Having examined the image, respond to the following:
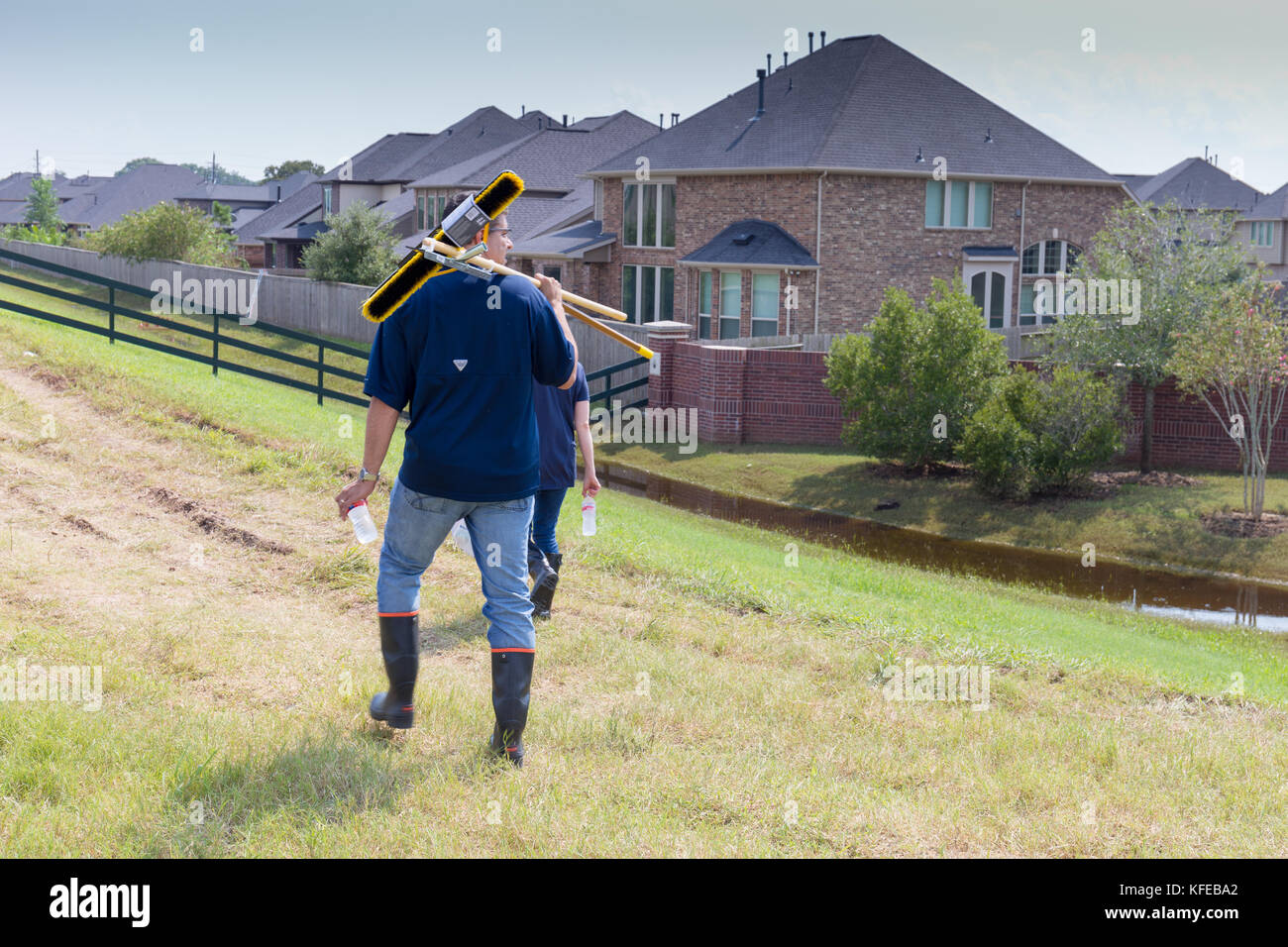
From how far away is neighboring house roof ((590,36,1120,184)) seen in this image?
34.5 metres

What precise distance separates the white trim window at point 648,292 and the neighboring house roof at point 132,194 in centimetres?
6264

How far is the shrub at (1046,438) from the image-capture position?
2047cm

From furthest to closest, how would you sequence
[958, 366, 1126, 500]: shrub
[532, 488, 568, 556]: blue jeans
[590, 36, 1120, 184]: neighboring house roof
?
[590, 36, 1120, 184]: neighboring house roof < [958, 366, 1126, 500]: shrub < [532, 488, 568, 556]: blue jeans

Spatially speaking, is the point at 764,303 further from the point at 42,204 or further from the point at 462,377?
the point at 42,204

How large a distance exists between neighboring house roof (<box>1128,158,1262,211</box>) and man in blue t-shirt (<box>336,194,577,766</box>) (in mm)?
72974

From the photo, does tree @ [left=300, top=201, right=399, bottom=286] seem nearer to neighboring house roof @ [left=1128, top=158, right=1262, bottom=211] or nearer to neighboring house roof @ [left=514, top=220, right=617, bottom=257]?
neighboring house roof @ [left=514, top=220, right=617, bottom=257]

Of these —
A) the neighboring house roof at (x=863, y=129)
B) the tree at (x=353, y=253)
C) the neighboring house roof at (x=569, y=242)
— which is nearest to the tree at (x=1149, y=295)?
the neighboring house roof at (x=863, y=129)

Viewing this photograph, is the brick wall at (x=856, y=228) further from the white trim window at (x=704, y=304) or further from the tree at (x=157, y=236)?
the tree at (x=157, y=236)

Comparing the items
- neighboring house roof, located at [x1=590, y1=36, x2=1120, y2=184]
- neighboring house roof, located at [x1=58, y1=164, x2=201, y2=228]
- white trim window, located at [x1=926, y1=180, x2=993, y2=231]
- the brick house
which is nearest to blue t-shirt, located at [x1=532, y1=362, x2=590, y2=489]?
the brick house

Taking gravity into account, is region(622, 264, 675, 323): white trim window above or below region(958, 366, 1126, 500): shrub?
above

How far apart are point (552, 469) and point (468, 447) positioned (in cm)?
289

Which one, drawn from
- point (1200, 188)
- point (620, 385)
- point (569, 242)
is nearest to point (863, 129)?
point (569, 242)

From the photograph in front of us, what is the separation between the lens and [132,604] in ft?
23.1
